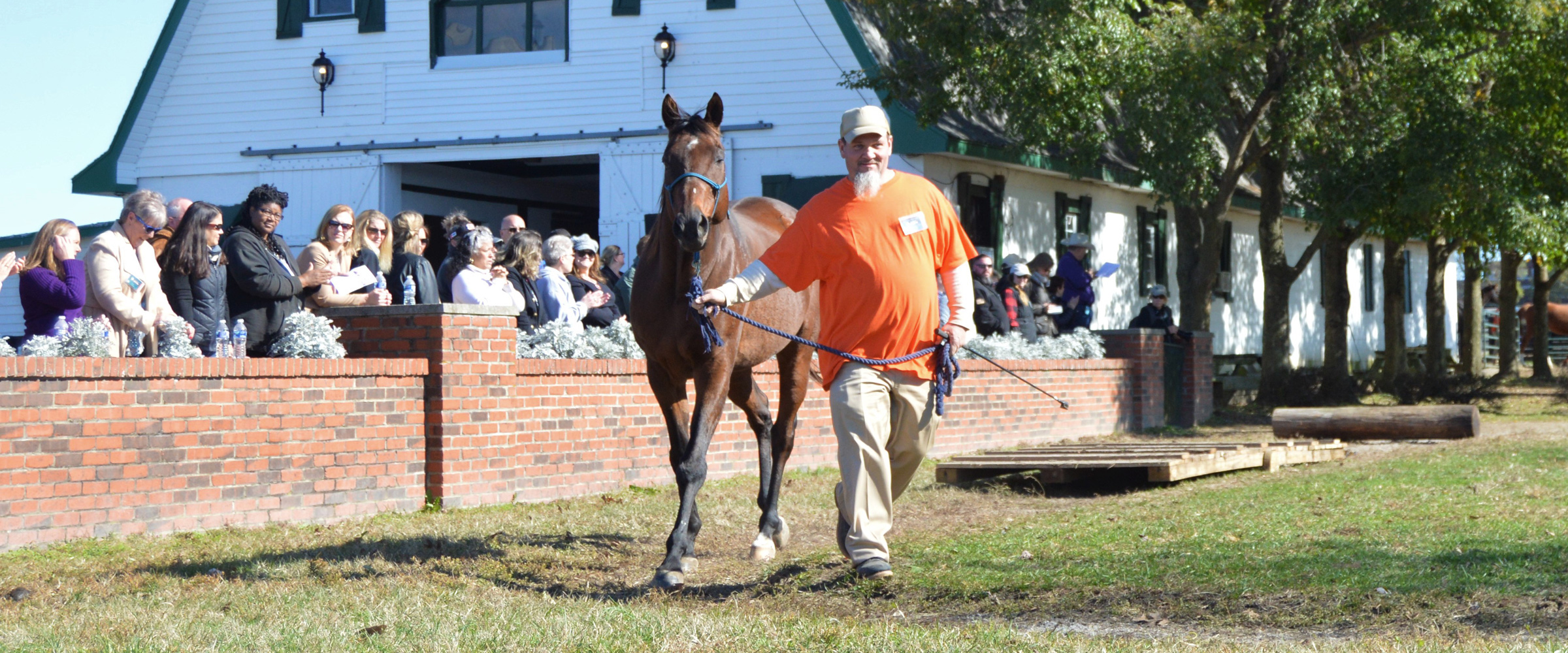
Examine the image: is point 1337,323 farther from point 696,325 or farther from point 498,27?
point 696,325

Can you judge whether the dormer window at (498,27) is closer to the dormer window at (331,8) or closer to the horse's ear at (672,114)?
the dormer window at (331,8)

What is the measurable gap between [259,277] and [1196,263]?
1588 centimetres

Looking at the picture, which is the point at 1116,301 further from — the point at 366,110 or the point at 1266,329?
the point at 366,110

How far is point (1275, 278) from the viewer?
23047mm

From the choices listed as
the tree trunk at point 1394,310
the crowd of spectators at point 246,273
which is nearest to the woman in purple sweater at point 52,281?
the crowd of spectators at point 246,273

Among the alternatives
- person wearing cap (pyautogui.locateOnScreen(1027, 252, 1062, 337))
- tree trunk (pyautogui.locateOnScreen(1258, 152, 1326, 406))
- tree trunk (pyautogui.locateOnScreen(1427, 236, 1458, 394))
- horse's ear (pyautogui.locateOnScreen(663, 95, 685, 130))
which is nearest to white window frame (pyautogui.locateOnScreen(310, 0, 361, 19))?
person wearing cap (pyautogui.locateOnScreen(1027, 252, 1062, 337))

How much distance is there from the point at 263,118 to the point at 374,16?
7.59 ft

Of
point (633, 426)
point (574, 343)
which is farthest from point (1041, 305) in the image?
point (574, 343)

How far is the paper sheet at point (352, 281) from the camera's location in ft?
34.0

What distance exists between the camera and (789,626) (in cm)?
554

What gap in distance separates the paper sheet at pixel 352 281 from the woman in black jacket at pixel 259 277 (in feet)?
1.79

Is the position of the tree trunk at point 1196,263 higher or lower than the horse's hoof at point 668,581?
higher

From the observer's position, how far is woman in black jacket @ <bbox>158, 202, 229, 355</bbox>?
9070mm

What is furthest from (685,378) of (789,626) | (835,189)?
(789,626)
